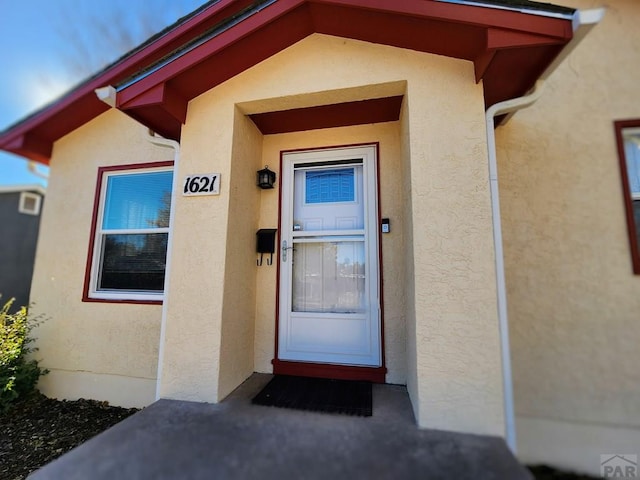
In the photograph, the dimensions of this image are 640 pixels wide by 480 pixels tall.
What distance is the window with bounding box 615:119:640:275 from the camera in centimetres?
267

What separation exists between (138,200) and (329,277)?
2.93 meters

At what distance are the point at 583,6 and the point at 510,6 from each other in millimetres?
1935

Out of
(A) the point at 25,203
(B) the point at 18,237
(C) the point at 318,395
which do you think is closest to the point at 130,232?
(C) the point at 318,395

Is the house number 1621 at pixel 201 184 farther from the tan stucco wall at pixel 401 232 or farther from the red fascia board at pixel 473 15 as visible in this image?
the red fascia board at pixel 473 15

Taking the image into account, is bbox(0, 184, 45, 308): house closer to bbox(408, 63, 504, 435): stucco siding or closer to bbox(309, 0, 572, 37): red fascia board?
bbox(408, 63, 504, 435): stucco siding

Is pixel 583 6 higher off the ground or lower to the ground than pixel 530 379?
higher

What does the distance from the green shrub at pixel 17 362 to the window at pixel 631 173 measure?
22.5ft

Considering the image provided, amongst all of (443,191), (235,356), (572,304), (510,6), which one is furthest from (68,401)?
(510,6)

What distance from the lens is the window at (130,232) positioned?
12.7 feet

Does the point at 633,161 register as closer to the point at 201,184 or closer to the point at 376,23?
the point at 376,23

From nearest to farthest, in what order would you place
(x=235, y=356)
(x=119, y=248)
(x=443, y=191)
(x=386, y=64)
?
(x=443, y=191), (x=386, y=64), (x=235, y=356), (x=119, y=248)

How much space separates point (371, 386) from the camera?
2953 millimetres

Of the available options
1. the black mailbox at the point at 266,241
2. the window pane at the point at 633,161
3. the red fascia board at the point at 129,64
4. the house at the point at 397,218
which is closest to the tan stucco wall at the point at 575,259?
the house at the point at 397,218

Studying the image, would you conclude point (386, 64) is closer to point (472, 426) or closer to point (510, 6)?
point (510, 6)
